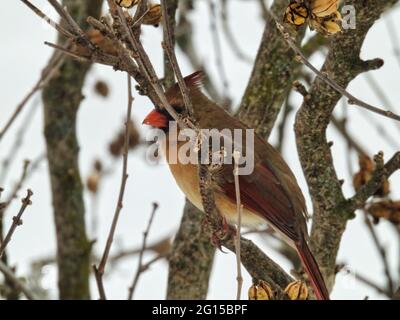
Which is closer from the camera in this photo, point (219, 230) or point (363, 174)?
point (219, 230)

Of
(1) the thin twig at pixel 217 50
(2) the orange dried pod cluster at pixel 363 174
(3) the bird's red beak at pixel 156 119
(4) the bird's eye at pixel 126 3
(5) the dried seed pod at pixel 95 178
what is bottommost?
(4) the bird's eye at pixel 126 3

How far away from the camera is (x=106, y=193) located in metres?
6.33

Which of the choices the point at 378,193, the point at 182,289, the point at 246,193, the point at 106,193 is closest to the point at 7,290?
the point at 182,289

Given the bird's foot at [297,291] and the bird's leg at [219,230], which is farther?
the bird's leg at [219,230]

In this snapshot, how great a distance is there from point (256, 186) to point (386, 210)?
0.49m

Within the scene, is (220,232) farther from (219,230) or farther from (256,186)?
(256,186)

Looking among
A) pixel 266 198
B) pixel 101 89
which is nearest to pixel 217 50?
pixel 101 89

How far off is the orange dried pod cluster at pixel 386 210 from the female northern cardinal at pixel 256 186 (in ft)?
0.86

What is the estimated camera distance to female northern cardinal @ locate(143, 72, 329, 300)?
3109 mm

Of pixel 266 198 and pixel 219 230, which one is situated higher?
pixel 266 198

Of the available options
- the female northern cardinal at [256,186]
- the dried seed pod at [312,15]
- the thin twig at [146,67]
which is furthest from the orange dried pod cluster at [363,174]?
the thin twig at [146,67]

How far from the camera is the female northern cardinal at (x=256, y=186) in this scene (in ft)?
10.2

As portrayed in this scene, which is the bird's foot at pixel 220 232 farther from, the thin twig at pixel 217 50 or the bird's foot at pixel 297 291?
the thin twig at pixel 217 50

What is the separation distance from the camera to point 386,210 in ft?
10.4
